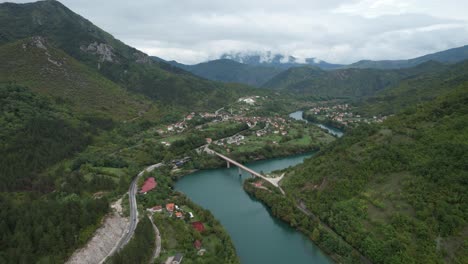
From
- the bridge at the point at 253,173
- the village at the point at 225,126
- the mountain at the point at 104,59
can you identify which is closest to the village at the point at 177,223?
the bridge at the point at 253,173

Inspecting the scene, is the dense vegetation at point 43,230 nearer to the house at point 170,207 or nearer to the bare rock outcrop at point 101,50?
the house at point 170,207

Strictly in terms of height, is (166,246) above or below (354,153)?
below

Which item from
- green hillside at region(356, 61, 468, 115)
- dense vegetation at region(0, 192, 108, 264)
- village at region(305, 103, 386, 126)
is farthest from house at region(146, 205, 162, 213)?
green hillside at region(356, 61, 468, 115)

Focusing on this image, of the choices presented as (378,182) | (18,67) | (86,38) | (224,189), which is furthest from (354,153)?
(86,38)

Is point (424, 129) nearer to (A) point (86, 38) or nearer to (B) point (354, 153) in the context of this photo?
(B) point (354, 153)

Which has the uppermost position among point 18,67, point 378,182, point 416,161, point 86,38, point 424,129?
point 86,38

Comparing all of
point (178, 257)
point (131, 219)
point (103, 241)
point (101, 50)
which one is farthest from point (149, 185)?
point (101, 50)
